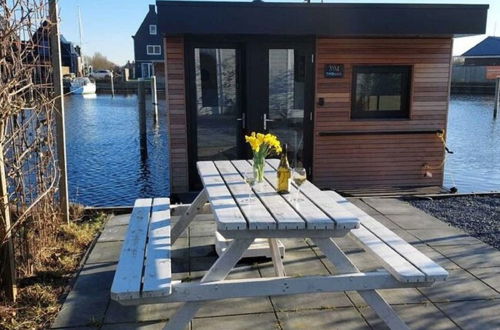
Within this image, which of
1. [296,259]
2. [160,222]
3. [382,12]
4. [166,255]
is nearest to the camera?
[166,255]

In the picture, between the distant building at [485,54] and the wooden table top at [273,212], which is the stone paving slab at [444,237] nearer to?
the wooden table top at [273,212]

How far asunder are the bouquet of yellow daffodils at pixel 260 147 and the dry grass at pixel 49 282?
160 centimetres

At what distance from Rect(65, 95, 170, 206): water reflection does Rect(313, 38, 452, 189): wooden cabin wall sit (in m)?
3.12

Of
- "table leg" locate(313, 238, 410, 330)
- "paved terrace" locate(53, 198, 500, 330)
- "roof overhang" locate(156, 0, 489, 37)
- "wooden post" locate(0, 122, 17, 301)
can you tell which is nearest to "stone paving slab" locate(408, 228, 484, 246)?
"paved terrace" locate(53, 198, 500, 330)

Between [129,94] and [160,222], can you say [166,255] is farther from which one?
[129,94]

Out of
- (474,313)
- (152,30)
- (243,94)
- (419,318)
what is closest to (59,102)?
(243,94)

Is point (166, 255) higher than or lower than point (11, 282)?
higher

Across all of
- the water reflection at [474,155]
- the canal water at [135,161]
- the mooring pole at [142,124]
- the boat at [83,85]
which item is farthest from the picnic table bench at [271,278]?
the boat at [83,85]

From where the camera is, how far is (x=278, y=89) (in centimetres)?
662

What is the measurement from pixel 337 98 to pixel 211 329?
4.61 metres

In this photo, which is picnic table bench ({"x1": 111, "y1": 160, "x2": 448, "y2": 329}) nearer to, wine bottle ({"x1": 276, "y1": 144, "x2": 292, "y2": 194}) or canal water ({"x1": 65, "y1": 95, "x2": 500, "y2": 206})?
wine bottle ({"x1": 276, "y1": 144, "x2": 292, "y2": 194})

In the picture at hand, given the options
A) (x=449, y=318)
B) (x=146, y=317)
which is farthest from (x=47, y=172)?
(x=449, y=318)

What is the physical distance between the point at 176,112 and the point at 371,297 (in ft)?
14.4

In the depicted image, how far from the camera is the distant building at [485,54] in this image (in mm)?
50875
